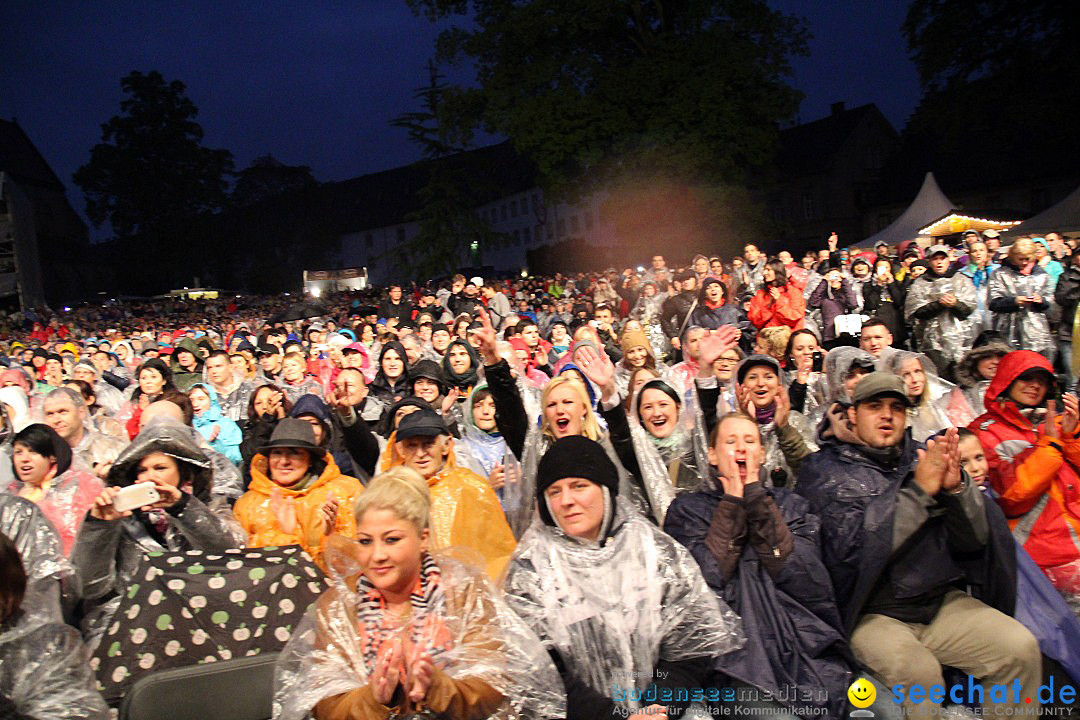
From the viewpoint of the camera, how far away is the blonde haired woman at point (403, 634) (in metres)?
2.46

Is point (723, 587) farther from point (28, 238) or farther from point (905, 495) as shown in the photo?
point (28, 238)

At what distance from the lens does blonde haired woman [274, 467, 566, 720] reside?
2463 mm

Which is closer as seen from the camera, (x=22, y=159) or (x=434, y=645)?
(x=434, y=645)

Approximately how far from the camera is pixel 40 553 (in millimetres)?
3127

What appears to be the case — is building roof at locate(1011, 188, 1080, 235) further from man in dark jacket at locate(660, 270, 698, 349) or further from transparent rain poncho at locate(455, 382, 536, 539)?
transparent rain poncho at locate(455, 382, 536, 539)

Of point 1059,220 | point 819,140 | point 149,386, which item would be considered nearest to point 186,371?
point 149,386

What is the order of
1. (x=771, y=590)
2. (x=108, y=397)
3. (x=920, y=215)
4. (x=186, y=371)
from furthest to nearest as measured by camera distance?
(x=920, y=215), (x=186, y=371), (x=108, y=397), (x=771, y=590)

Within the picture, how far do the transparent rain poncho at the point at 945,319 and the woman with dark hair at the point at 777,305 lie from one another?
1.21 m

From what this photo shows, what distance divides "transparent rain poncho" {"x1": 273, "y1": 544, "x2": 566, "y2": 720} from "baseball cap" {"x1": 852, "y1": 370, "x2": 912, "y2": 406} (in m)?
1.87

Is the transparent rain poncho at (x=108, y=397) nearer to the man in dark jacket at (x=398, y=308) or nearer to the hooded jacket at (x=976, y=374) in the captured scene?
the man in dark jacket at (x=398, y=308)

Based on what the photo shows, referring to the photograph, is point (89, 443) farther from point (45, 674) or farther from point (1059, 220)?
point (1059, 220)

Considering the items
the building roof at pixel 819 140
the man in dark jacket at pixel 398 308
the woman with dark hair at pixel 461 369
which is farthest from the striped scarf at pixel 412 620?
the building roof at pixel 819 140

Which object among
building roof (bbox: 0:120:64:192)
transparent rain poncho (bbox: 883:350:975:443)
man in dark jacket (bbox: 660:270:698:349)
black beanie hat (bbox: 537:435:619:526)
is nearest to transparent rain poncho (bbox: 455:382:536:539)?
black beanie hat (bbox: 537:435:619:526)

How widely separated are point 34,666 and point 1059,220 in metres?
21.3
